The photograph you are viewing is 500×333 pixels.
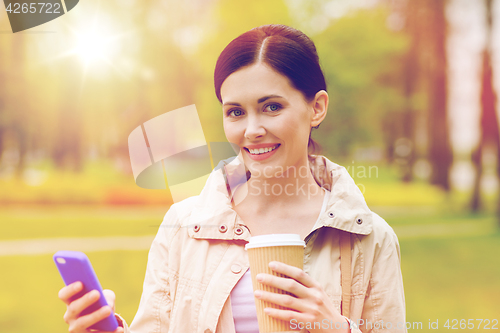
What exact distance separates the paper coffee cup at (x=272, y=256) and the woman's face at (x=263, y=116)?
53 centimetres

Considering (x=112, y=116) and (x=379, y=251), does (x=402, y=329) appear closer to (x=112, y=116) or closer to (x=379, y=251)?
(x=379, y=251)

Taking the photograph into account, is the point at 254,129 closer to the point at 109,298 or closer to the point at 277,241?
the point at 277,241

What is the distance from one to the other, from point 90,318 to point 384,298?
1.23 metres

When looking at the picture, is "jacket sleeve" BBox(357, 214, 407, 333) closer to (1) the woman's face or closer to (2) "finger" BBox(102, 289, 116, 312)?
(1) the woman's face

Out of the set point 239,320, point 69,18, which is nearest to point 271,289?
point 239,320

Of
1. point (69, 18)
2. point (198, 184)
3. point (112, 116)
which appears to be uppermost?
point (69, 18)

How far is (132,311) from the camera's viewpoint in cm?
695

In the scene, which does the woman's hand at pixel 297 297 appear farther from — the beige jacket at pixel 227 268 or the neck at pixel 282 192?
the neck at pixel 282 192

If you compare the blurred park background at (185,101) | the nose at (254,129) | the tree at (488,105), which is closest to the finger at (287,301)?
the nose at (254,129)

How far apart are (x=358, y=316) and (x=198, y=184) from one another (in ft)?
5.97

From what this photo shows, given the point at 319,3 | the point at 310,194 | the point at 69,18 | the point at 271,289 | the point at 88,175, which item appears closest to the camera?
the point at 271,289

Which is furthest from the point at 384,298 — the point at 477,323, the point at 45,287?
the point at 45,287

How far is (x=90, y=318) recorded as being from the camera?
146 centimetres

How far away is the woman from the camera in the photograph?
1.89 meters
